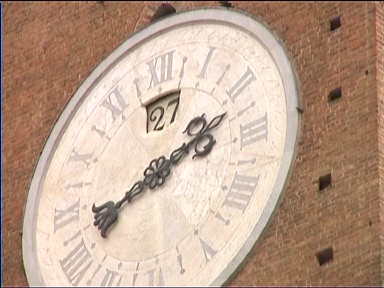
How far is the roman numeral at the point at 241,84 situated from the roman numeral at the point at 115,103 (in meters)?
1.33

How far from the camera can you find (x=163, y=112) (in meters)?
26.2

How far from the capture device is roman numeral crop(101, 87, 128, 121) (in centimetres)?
2675

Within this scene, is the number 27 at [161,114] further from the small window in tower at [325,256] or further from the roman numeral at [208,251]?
the small window in tower at [325,256]

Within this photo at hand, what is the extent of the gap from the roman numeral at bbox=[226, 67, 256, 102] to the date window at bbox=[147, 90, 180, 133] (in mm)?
614

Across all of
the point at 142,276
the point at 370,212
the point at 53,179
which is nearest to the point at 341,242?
the point at 370,212

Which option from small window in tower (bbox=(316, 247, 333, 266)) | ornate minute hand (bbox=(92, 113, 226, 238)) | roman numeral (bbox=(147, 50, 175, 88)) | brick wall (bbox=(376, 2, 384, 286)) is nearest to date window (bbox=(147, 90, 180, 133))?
roman numeral (bbox=(147, 50, 175, 88))

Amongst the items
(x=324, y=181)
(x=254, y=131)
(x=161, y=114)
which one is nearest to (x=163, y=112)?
(x=161, y=114)

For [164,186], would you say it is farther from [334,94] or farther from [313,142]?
[334,94]

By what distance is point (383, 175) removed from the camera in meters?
24.4

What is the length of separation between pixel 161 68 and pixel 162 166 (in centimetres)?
114

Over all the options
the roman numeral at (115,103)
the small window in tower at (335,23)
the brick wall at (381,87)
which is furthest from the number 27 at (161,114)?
the brick wall at (381,87)

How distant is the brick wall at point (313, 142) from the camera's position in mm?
24312

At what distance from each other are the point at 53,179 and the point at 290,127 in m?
2.79

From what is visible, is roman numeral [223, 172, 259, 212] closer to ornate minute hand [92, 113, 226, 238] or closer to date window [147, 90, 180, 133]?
ornate minute hand [92, 113, 226, 238]
